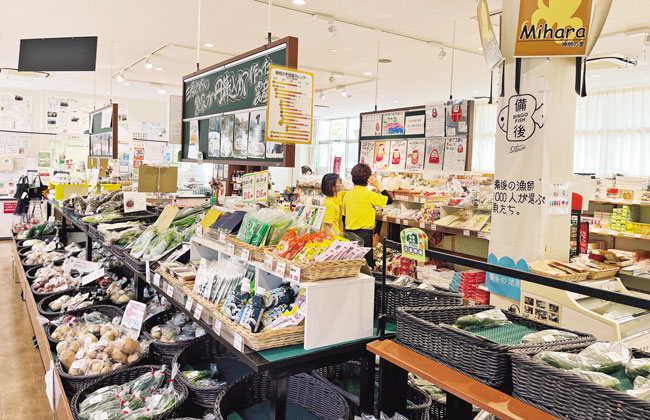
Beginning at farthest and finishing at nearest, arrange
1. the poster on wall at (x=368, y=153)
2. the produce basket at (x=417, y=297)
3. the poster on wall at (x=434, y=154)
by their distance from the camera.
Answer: the poster on wall at (x=368, y=153) < the poster on wall at (x=434, y=154) < the produce basket at (x=417, y=297)

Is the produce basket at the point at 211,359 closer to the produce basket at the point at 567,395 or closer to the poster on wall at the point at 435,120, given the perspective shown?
the produce basket at the point at 567,395

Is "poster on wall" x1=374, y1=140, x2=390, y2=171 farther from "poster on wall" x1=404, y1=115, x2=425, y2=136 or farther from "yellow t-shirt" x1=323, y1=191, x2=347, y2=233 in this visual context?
"yellow t-shirt" x1=323, y1=191, x2=347, y2=233

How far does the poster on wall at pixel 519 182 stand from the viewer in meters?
3.23

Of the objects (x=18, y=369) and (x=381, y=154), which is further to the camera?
(x=381, y=154)

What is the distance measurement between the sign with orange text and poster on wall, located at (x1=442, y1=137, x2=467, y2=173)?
6.97 ft

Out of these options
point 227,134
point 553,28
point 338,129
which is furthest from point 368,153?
point 338,129

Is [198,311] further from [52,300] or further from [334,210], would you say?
[334,210]

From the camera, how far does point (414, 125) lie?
5766 millimetres

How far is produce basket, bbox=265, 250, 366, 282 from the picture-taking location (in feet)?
6.15

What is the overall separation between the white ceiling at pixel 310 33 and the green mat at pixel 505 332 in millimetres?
4347

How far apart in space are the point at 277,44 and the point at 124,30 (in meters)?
5.03

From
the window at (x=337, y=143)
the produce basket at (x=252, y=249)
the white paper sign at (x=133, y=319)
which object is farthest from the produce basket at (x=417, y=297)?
the window at (x=337, y=143)

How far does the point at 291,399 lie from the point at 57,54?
4468mm

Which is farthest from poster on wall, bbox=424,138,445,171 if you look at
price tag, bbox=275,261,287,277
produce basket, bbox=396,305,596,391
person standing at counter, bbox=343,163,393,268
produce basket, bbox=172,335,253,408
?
price tag, bbox=275,261,287,277
